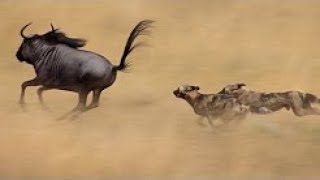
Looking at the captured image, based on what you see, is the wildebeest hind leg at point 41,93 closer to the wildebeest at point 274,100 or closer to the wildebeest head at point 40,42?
the wildebeest head at point 40,42

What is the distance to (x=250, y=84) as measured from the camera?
4.76 ft

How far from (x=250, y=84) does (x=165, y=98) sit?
225 mm

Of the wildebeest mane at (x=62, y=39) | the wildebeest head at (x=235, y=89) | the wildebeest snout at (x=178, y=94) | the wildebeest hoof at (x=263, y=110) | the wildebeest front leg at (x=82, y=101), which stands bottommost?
the wildebeest hoof at (x=263, y=110)

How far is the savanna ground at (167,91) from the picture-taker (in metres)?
1.40

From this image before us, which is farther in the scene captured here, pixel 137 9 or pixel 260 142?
pixel 137 9

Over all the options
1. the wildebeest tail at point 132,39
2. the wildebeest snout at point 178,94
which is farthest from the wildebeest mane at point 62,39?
the wildebeest snout at point 178,94

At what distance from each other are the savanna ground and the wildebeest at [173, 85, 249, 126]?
0.06 ft

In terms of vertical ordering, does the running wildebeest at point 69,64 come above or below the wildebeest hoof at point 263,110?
above

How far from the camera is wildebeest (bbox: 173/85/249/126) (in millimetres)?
1434

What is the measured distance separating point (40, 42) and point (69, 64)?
0.35 feet

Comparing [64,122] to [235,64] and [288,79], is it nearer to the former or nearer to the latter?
[235,64]

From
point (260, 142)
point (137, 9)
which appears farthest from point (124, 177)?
point (137, 9)

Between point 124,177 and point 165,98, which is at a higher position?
point 165,98

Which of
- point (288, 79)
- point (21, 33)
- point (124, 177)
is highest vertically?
point (21, 33)
